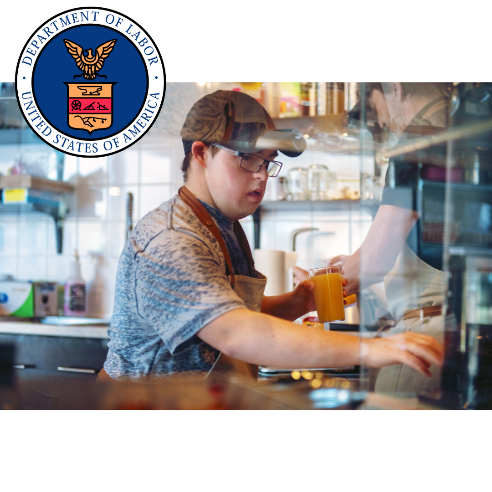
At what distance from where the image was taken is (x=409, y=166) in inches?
32.5

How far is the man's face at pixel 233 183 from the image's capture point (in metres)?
0.76

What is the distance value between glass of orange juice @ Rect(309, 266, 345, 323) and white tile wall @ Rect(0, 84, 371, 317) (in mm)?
35

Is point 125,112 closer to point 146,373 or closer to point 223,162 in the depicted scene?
point 223,162

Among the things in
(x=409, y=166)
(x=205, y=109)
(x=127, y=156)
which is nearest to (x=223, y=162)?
(x=205, y=109)

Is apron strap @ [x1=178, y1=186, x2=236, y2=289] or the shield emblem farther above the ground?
the shield emblem

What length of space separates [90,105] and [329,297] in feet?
1.98

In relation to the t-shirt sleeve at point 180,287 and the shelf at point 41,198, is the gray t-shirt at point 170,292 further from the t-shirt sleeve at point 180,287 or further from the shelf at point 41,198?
the shelf at point 41,198

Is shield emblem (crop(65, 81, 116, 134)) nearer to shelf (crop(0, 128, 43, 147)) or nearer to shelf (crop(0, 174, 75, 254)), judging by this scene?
shelf (crop(0, 128, 43, 147))

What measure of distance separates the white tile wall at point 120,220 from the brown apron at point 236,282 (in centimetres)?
3

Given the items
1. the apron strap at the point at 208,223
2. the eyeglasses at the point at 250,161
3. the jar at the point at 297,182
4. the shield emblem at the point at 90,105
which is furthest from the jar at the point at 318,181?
the shield emblem at the point at 90,105

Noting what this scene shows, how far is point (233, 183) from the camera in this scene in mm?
770

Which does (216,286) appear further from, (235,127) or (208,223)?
(235,127)

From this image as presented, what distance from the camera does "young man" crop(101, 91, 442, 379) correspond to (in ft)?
2.14

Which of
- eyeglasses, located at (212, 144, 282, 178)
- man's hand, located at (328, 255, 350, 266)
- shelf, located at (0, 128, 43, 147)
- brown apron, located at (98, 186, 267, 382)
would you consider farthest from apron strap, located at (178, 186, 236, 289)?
shelf, located at (0, 128, 43, 147)
